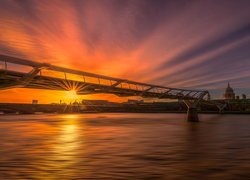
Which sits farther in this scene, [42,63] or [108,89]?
[108,89]

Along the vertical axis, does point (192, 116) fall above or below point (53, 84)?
below

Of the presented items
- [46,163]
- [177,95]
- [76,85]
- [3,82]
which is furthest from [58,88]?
[177,95]

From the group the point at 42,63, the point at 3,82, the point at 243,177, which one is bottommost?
the point at 243,177

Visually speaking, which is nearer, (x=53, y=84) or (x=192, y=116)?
(x=53, y=84)

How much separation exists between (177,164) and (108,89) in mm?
39177

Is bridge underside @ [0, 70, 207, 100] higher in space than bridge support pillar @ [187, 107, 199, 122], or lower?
higher

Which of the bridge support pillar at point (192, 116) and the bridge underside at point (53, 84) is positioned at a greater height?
the bridge underside at point (53, 84)

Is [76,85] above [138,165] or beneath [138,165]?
above

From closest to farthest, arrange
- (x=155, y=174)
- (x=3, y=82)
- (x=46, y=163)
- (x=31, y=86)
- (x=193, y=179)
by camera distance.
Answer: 1. (x=193, y=179)
2. (x=155, y=174)
3. (x=46, y=163)
4. (x=3, y=82)
5. (x=31, y=86)

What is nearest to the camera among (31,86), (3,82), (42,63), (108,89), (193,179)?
(193,179)

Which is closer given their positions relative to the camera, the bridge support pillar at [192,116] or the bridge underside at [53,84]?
the bridge underside at [53,84]

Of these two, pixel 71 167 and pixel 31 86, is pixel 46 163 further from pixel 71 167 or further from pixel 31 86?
pixel 31 86

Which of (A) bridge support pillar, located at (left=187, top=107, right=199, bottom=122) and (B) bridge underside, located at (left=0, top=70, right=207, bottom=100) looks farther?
(A) bridge support pillar, located at (left=187, top=107, right=199, bottom=122)

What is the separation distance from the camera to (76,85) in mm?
45375
